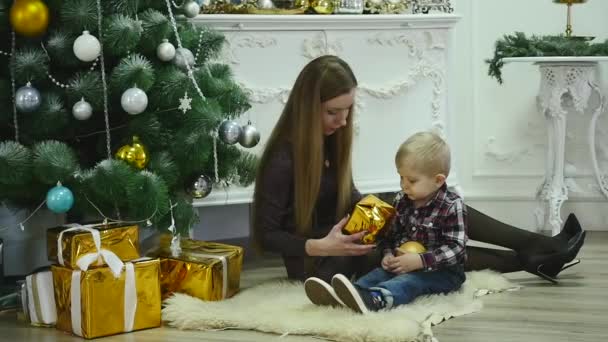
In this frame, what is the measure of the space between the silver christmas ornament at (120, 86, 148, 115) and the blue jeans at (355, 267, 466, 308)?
76 cm

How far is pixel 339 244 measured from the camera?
289 cm

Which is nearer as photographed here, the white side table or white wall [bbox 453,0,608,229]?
the white side table

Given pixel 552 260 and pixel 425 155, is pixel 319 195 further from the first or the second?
pixel 552 260

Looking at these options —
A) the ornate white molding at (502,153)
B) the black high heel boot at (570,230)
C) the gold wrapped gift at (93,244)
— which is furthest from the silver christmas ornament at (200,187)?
the ornate white molding at (502,153)

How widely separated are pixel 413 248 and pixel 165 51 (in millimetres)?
899

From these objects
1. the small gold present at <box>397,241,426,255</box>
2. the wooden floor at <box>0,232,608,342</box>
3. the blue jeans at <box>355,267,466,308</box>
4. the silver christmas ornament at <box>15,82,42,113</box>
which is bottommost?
the wooden floor at <box>0,232,608,342</box>

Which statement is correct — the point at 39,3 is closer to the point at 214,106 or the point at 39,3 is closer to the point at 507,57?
the point at 214,106

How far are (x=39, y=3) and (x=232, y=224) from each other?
67.6 inches

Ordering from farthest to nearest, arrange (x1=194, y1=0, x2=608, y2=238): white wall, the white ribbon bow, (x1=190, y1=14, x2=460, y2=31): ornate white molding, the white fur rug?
1. (x1=194, y1=0, x2=608, y2=238): white wall
2. (x1=190, y1=14, x2=460, y2=31): ornate white molding
3. the white ribbon bow
4. the white fur rug

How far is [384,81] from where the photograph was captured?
12.8ft

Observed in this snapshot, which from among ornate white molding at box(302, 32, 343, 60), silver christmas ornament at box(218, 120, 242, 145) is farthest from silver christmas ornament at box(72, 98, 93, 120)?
ornate white molding at box(302, 32, 343, 60)

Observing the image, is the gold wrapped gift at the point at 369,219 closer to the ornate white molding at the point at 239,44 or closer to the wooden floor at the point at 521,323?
the wooden floor at the point at 521,323

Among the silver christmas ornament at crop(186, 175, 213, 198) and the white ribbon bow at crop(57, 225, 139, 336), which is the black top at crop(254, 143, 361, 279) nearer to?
the silver christmas ornament at crop(186, 175, 213, 198)

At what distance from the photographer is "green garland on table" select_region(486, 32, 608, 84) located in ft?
13.1
